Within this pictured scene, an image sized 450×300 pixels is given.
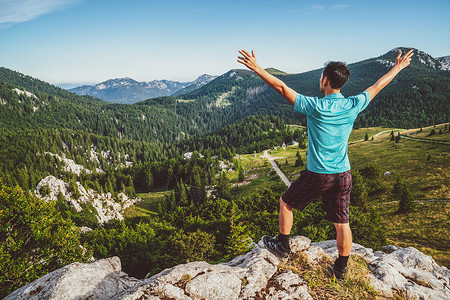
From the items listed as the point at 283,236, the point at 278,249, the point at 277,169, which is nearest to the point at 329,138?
the point at 283,236

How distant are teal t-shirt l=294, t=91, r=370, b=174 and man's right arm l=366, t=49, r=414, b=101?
0.39 m

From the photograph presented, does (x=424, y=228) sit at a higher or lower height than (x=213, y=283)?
lower

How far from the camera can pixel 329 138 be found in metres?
5.05

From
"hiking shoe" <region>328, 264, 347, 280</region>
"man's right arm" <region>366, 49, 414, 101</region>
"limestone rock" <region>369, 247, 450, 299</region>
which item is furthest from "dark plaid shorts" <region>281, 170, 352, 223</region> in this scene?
"limestone rock" <region>369, 247, 450, 299</region>

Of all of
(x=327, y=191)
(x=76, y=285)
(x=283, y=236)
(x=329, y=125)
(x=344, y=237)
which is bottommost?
(x=76, y=285)

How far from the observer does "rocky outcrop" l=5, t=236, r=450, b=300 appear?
5.75 m

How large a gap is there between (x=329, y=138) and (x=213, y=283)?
493 cm

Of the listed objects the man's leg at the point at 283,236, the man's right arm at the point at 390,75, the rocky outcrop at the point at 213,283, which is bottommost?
the rocky outcrop at the point at 213,283

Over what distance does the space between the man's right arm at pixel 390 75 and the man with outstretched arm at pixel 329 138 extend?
0.03 meters

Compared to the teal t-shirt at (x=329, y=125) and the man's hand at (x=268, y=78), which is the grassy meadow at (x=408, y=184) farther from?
the man's hand at (x=268, y=78)

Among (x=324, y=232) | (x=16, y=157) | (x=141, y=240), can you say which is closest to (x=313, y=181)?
(x=324, y=232)

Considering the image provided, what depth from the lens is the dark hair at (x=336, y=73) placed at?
4.93 m

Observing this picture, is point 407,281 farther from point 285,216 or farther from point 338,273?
point 285,216

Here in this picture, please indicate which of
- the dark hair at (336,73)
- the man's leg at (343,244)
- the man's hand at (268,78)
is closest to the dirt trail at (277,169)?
the man's leg at (343,244)
